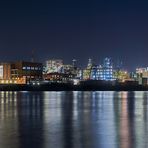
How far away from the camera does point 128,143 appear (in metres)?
20.3

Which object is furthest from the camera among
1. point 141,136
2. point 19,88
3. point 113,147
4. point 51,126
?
point 19,88

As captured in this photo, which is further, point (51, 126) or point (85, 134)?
point (51, 126)

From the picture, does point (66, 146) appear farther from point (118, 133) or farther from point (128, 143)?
point (118, 133)

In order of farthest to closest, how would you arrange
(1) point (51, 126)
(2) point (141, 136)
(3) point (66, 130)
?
1. (1) point (51, 126)
2. (3) point (66, 130)
3. (2) point (141, 136)

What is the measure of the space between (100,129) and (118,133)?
7.74ft

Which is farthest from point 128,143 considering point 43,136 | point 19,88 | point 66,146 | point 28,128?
point 19,88

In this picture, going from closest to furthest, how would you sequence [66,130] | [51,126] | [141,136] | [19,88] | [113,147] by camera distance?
[113,147]
[141,136]
[66,130]
[51,126]
[19,88]

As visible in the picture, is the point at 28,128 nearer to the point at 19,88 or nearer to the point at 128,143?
the point at 128,143

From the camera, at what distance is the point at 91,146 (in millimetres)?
19484

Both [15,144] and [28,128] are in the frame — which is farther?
[28,128]

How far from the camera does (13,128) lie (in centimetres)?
2617

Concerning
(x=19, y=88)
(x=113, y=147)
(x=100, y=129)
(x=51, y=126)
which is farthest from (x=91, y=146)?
(x=19, y=88)

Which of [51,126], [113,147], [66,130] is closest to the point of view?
[113,147]

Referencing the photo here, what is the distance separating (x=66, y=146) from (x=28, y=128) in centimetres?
707
